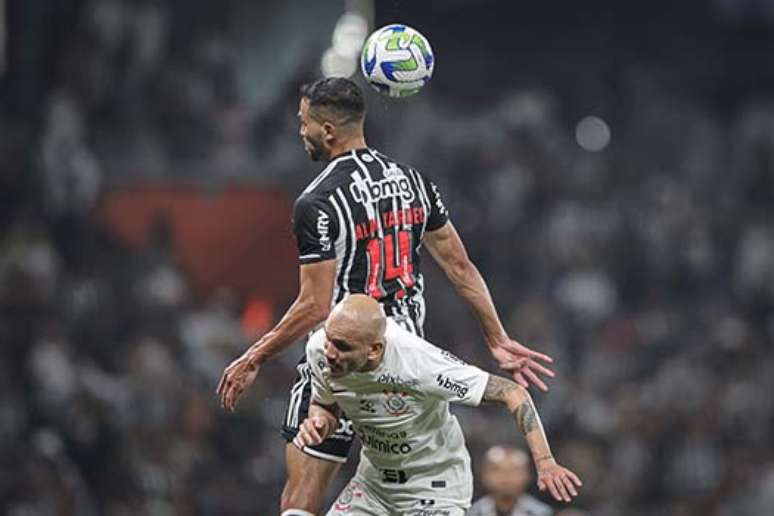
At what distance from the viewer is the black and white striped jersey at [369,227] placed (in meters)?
7.47

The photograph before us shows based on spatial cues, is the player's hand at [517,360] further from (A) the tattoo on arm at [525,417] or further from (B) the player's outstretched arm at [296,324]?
(B) the player's outstretched arm at [296,324]

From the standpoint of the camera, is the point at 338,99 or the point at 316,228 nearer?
the point at 316,228

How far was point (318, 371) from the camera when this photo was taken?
23.7 feet

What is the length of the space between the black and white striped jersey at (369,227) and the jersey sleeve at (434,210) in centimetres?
4

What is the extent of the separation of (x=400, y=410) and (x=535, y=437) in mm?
612

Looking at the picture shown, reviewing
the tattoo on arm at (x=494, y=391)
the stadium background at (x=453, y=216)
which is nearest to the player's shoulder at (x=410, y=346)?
the tattoo on arm at (x=494, y=391)

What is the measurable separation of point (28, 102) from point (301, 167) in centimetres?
265

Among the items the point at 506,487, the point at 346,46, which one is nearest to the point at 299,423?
the point at 506,487

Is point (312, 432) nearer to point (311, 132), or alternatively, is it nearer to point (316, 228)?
point (316, 228)

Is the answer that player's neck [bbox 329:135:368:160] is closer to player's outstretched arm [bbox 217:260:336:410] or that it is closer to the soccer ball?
the soccer ball

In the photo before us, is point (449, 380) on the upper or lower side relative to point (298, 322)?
lower

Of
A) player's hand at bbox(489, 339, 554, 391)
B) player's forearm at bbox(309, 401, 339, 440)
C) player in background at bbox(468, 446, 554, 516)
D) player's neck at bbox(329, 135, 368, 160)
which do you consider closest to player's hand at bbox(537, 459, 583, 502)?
player's forearm at bbox(309, 401, 339, 440)

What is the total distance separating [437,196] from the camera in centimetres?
801

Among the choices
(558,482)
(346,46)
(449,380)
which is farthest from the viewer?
(346,46)
